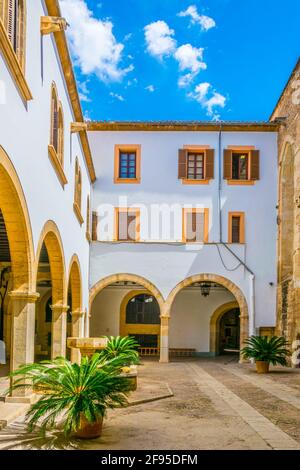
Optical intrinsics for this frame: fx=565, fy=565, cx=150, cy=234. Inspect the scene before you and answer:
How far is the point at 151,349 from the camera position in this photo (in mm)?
25031

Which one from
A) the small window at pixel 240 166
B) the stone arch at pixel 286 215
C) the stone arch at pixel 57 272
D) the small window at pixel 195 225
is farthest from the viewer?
the small window at pixel 240 166

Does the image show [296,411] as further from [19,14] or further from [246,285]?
[246,285]

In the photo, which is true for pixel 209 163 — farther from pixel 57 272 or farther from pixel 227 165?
pixel 57 272

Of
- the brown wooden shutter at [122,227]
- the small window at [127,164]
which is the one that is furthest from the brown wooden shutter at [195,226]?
the small window at [127,164]

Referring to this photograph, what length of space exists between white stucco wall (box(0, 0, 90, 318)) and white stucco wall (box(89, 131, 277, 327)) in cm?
755

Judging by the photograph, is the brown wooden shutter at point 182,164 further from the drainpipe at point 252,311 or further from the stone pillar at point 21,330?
the stone pillar at point 21,330

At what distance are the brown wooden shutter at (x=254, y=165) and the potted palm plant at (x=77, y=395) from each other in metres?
16.1

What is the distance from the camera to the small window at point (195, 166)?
22.2 m

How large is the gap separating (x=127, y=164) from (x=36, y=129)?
42.1 feet

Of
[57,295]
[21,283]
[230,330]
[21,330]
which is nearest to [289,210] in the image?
[230,330]

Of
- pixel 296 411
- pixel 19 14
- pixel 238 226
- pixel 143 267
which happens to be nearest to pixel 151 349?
pixel 143 267

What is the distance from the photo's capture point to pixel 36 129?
31.2ft
